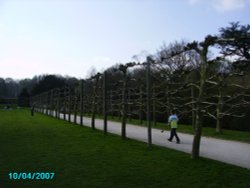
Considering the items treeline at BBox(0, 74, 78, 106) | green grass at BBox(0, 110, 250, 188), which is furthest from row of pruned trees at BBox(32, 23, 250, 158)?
treeline at BBox(0, 74, 78, 106)

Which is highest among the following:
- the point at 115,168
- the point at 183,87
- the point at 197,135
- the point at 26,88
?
the point at 26,88

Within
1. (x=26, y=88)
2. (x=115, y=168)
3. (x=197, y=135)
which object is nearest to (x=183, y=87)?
(x=197, y=135)

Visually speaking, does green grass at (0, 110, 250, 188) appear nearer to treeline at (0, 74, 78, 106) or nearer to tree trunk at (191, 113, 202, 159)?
tree trunk at (191, 113, 202, 159)

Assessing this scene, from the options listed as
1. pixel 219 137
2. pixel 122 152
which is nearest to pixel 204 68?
pixel 122 152

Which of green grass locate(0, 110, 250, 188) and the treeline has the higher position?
the treeline

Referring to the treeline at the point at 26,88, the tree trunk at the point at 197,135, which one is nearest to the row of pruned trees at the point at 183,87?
the tree trunk at the point at 197,135

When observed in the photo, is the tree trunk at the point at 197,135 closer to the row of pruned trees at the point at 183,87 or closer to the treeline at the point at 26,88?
the row of pruned trees at the point at 183,87

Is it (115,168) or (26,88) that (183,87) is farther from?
(26,88)

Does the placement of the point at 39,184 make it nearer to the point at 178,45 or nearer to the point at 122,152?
the point at 122,152

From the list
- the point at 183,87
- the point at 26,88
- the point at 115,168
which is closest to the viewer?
the point at 115,168

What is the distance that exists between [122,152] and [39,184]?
183 inches

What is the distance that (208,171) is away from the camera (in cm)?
877

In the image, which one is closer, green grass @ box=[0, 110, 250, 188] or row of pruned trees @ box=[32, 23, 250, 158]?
green grass @ box=[0, 110, 250, 188]

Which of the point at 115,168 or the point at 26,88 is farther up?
the point at 26,88
